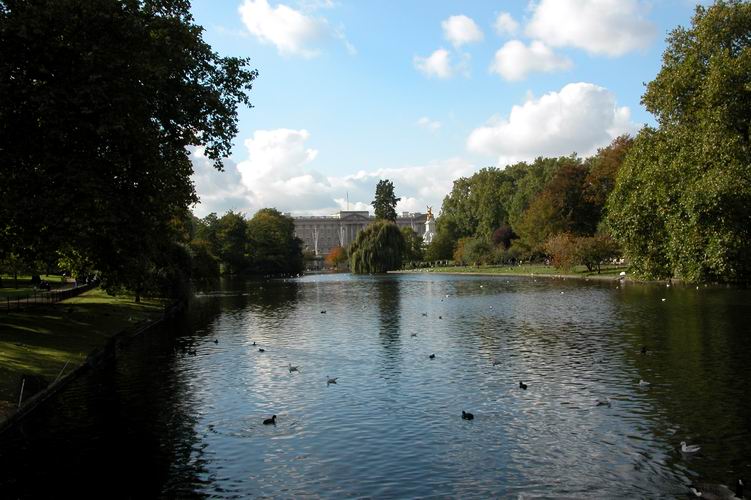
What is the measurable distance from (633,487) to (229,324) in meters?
36.4

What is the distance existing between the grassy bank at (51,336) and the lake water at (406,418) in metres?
1.29

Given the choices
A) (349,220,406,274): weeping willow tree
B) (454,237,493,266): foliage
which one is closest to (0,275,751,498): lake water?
(349,220,406,274): weeping willow tree

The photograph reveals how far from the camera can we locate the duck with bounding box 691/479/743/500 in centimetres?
1277

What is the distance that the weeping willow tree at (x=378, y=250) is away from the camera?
138500 mm

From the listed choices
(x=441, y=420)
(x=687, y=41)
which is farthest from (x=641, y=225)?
(x=441, y=420)

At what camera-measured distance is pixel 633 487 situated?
1372 centimetres

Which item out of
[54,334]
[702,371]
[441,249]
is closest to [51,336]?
[54,334]

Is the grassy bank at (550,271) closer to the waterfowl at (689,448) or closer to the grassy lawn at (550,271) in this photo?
the grassy lawn at (550,271)

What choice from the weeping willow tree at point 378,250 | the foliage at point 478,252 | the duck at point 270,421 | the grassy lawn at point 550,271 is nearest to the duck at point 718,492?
the duck at point 270,421

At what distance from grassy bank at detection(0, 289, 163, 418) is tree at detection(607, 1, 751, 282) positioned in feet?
118

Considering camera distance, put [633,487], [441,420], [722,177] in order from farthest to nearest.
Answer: [722,177] < [441,420] < [633,487]

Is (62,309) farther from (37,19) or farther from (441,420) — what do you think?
(441,420)

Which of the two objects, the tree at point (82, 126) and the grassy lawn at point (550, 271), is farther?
the grassy lawn at point (550, 271)

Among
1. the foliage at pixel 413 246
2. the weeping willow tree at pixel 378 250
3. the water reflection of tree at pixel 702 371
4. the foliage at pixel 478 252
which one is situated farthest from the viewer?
the foliage at pixel 413 246
